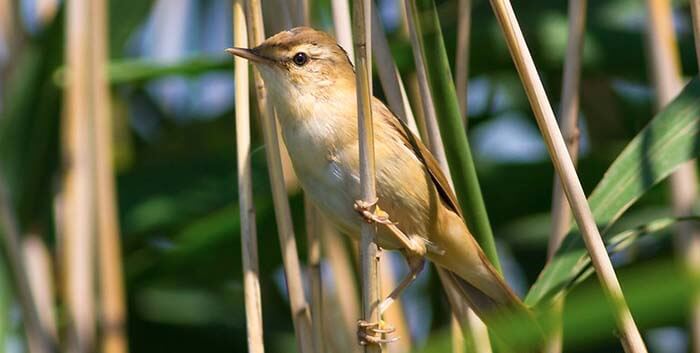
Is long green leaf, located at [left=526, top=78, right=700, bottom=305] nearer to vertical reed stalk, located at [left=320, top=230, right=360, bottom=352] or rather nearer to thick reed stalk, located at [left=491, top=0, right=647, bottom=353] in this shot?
thick reed stalk, located at [left=491, top=0, right=647, bottom=353]

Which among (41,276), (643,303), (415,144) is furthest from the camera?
(41,276)

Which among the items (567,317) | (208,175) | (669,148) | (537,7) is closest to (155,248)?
(208,175)

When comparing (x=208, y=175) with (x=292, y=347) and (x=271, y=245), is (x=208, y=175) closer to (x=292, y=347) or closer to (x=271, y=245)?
(x=271, y=245)

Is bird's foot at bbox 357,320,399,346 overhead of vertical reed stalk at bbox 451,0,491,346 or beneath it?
beneath

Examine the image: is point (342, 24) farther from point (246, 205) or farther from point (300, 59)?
point (246, 205)

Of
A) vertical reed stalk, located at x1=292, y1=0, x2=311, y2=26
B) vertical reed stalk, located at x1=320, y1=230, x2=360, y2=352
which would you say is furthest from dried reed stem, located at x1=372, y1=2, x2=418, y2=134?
vertical reed stalk, located at x1=320, y1=230, x2=360, y2=352

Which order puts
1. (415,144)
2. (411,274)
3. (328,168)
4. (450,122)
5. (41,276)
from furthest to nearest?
(41,276) < (411,274) < (415,144) < (328,168) < (450,122)

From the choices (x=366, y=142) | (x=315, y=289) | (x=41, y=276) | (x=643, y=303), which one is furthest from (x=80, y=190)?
(x=643, y=303)
